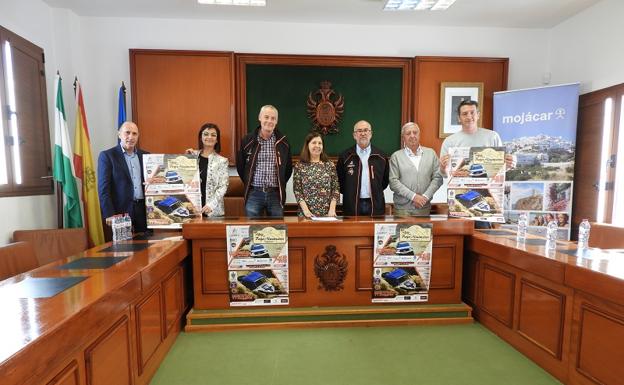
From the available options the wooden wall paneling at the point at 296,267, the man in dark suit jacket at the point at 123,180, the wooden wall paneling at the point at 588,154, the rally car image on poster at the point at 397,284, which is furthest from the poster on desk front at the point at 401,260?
the wooden wall paneling at the point at 588,154

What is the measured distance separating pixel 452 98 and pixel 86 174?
15.8ft

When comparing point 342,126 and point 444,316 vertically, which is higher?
point 342,126

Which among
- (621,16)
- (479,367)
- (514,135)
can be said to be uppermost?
(621,16)

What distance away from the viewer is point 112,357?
1402mm

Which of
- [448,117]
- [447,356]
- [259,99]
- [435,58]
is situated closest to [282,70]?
[259,99]

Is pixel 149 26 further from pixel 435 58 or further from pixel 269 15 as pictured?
pixel 435 58

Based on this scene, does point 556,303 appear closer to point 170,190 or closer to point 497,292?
point 497,292

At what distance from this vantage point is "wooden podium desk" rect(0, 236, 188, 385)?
37.5 inches

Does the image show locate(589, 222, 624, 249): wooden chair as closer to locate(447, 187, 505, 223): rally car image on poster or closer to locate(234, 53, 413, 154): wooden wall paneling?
locate(447, 187, 505, 223): rally car image on poster

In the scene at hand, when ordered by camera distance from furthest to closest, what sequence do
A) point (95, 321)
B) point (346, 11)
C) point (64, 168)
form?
1. point (346, 11)
2. point (64, 168)
3. point (95, 321)

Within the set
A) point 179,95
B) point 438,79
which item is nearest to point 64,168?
point 179,95

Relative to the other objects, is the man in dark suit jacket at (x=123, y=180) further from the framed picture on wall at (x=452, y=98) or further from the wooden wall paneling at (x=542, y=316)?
the framed picture on wall at (x=452, y=98)

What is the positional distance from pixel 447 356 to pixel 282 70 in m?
3.75

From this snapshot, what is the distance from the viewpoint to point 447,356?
6.68 ft
